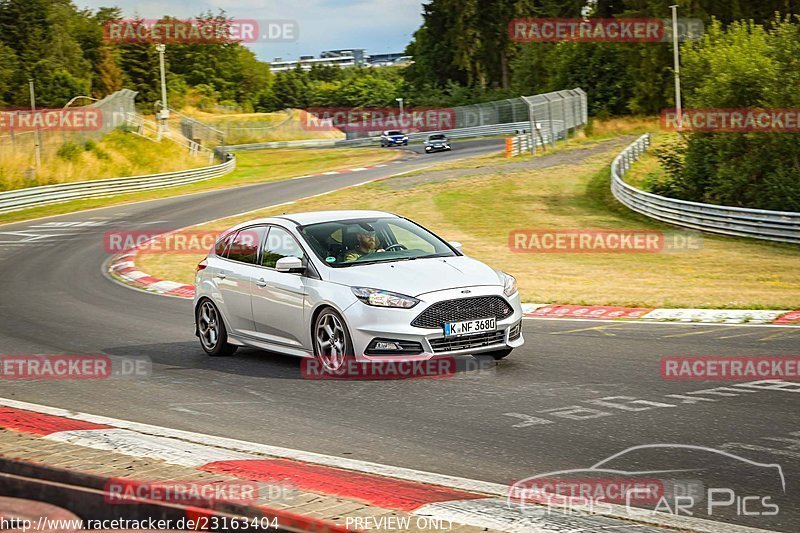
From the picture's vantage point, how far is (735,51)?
110 ft

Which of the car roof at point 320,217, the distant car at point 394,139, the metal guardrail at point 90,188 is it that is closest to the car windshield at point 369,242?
the car roof at point 320,217

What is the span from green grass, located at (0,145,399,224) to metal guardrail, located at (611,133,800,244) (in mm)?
21206

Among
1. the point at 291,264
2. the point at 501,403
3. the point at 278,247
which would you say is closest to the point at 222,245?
the point at 278,247

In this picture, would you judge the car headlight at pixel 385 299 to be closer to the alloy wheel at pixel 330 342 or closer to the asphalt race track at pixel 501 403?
the alloy wheel at pixel 330 342

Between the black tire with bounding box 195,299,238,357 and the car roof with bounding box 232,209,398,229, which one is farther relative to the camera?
the black tire with bounding box 195,299,238,357

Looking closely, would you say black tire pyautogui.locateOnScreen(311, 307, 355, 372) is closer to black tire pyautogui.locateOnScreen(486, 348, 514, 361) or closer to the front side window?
the front side window

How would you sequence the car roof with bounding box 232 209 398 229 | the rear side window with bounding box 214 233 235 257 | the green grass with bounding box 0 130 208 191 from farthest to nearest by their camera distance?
the green grass with bounding box 0 130 208 191, the rear side window with bounding box 214 233 235 257, the car roof with bounding box 232 209 398 229

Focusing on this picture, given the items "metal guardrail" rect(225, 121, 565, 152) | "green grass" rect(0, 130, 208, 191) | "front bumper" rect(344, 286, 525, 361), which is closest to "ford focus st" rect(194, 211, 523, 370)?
"front bumper" rect(344, 286, 525, 361)

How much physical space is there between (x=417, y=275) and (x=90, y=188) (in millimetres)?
38276

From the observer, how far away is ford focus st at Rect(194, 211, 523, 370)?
1011 centimetres

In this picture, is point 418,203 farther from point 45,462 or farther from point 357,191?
point 45,462

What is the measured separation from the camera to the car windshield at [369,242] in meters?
11.1

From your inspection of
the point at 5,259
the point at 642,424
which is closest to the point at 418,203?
the point at 5,259

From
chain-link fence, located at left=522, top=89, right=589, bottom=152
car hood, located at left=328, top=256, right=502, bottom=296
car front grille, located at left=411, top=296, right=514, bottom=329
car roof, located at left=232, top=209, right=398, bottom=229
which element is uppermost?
chain-link fence, located at left=522, top=89, right=589, bottom=152
